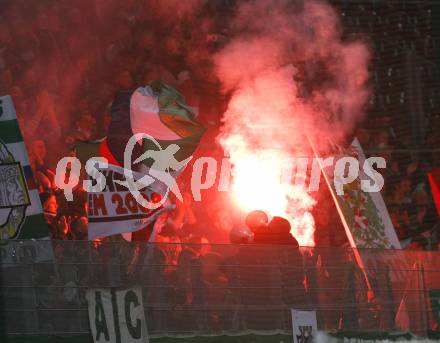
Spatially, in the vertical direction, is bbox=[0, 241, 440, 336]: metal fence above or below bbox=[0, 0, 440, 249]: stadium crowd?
below

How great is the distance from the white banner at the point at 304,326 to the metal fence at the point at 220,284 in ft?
0.17

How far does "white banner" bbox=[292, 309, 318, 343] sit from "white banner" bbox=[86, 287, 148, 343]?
4.25ft

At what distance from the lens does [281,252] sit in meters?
7.80

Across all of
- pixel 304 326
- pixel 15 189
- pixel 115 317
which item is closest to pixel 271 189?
pixel 304 326

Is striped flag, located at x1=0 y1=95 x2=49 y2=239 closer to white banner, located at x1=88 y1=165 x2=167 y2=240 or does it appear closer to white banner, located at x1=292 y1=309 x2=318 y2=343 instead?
white banner, located at x1=88 y1=165 x2=167 y2=240

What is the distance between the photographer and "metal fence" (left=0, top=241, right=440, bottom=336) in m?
6.68

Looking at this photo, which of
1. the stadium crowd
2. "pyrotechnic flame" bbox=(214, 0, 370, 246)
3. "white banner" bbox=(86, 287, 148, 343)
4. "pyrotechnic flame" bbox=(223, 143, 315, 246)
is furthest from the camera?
"pyrotechnic flame" bbox=(214, 0, 370, 246)

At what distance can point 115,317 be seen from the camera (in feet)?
22.5

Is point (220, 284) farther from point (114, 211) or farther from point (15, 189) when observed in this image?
point (15, 189)

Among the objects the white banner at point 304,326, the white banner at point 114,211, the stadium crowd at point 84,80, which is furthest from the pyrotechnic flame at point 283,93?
the white banner at point 304,326

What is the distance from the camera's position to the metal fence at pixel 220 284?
263 inches

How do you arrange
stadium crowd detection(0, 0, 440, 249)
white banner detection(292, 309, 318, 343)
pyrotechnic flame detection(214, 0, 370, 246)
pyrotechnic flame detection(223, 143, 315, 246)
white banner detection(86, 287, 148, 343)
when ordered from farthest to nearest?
1. pyrotechnic flame detection(214, 0, 370, 246)
2. pyrotechnic flame detection(223, 143, 315, 246)
3. stadium crowd detection(0, 0, 440, 249)
4. white banner detection(292, 309, 318, 343)
5. white banner detection(86, 287, 148, 343)

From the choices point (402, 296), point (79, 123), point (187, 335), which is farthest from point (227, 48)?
point (187, 335)

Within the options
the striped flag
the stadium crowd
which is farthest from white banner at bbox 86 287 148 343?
the stadium crowd
